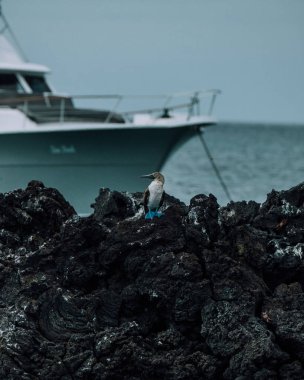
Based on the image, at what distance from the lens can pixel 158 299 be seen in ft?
41.6

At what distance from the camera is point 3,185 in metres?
25.2

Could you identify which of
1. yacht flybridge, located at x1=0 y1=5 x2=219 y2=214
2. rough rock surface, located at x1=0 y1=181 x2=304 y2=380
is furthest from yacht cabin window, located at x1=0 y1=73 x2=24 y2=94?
rough rock surface, located at x1=0 y1=181 x2=304 y2=380

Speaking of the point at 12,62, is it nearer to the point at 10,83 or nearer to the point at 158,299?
the point at 10,83

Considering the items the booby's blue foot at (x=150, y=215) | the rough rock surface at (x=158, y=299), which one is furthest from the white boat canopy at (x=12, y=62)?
the booby's blue foot at (x=150, y=215)

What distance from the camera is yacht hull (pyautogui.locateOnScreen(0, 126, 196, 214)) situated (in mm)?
25172

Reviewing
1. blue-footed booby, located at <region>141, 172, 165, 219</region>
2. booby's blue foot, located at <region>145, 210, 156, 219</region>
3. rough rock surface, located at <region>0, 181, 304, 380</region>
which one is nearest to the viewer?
rough rock surface, located at <region>0, 181, 304, 380</region>

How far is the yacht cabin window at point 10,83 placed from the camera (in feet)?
88.8

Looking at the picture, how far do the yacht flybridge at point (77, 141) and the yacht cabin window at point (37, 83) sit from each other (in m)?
0.37

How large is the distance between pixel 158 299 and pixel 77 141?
13.0m

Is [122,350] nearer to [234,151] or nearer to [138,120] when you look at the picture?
[138,120]

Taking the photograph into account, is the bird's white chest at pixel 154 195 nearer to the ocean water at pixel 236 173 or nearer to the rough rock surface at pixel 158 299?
the rough rock surface at pixel 158 299

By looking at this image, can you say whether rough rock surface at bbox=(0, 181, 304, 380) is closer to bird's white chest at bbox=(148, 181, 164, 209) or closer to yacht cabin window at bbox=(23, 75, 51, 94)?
bird's white chest at bbox=(148, 181, 164, 209)

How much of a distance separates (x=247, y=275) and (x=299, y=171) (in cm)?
4320

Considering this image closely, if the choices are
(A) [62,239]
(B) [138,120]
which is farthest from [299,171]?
(A) [62,239]
